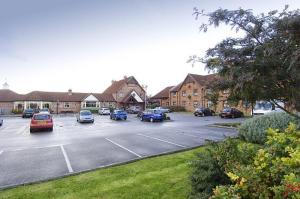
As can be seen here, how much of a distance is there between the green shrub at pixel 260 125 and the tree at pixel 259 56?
7.99 meters

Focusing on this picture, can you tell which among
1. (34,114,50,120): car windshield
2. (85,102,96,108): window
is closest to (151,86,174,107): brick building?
(85,102,96,108): window

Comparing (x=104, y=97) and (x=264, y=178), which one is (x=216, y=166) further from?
(x=104, y=97)

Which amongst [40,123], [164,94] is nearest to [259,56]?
[40,123]

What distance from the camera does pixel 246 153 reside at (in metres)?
5.16

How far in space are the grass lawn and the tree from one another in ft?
8.79

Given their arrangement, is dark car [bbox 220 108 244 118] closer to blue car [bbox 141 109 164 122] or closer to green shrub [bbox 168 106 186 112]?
blue car [bbox 141 109 164 122]

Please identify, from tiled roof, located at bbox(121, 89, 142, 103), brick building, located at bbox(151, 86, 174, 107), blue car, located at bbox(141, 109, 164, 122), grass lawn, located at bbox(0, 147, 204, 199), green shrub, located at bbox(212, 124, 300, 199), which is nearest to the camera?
green shrub, located at bbox(212, 124, 300, 199)

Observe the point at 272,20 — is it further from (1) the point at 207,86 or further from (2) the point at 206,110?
(2) the point at 206,110

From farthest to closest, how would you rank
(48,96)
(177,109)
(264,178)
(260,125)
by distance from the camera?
(48,96) < (177,109) < (260,125) < (264,178)

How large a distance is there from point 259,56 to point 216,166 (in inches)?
92.4

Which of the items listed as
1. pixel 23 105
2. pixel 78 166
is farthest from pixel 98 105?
pixel 78 166

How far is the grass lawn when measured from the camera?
6.83 m

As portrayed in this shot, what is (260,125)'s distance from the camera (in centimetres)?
1399

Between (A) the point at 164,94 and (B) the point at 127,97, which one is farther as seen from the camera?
(A) the point at 164,94
